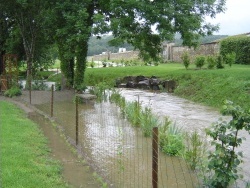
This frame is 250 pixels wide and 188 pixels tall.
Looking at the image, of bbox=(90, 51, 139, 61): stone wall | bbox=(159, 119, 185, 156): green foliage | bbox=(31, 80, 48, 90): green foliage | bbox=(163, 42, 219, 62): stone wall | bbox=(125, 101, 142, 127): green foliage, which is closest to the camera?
bbox=(159, 119, 185, 156): green foliage

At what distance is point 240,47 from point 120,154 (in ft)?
66.7

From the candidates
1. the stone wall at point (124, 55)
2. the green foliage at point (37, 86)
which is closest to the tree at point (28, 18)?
the green foliage at point (37, 86)

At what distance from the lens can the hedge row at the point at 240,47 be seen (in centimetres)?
2442

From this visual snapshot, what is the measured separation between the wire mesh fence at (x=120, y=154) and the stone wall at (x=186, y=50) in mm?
18731

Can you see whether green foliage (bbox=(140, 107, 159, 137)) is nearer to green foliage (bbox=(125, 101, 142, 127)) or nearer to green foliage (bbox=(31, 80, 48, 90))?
green foliage (bbox=(125, 101, 142, 127))

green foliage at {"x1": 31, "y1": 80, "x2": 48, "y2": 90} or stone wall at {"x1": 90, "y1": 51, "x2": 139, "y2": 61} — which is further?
stone wall at {"x1": 90, "y1": 51, "x2": 139, "y2": 61}

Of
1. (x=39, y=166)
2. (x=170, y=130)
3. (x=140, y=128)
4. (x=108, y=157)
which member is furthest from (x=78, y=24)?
(x=39, y=166)

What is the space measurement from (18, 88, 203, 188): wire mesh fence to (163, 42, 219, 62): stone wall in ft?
61.5

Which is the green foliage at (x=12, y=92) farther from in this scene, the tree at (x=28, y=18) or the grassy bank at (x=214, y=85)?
the grassy bank at (x=214, y=85)

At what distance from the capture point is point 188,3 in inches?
583

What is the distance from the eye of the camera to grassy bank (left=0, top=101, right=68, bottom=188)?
5158 mm

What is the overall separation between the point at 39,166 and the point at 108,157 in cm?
159

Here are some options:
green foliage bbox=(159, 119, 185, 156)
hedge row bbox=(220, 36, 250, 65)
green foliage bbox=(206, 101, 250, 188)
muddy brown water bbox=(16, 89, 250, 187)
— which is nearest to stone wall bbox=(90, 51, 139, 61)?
hedge row bbox=(220, 36, 250, 65)

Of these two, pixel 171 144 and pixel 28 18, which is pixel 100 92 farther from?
pixel 171 144
